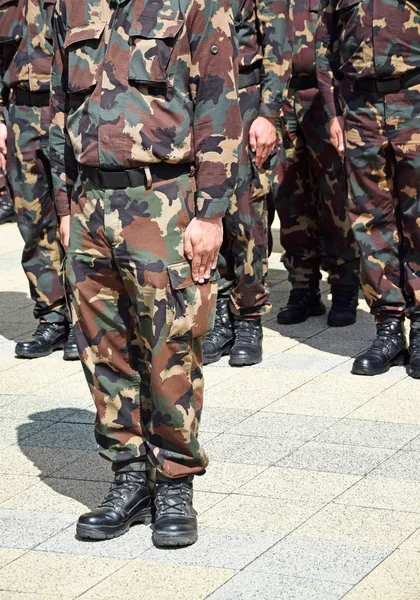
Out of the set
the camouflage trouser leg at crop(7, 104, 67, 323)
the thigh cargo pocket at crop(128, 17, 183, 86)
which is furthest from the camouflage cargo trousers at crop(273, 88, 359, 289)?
the thigh cargo pocket at crop(128, 17, 183, 86)

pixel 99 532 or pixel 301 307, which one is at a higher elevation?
pixel 99 532

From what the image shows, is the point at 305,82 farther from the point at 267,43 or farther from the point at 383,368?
the point at 383,368

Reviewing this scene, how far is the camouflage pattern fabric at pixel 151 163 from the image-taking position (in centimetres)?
408

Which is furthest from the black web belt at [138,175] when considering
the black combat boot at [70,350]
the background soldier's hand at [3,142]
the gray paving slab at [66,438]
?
the background soldier's hand at [3,142]

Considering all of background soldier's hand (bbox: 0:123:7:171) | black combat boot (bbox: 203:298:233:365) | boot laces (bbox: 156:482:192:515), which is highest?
background soldier's hand (bbox: 0:123:7:171)

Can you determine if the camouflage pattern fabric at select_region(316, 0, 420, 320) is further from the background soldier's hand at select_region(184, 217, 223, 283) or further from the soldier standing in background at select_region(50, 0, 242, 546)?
the background soldier's hand at select_region(184, 217, 223, 283)

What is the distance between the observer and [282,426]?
5.48 metres

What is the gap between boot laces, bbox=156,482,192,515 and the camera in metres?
4.35

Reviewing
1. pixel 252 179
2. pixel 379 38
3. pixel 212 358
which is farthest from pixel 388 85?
pixel 212 358

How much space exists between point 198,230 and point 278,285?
435 centimetres

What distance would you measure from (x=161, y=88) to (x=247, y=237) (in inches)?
103

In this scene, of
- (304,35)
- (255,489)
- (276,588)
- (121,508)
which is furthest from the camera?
(304,35)

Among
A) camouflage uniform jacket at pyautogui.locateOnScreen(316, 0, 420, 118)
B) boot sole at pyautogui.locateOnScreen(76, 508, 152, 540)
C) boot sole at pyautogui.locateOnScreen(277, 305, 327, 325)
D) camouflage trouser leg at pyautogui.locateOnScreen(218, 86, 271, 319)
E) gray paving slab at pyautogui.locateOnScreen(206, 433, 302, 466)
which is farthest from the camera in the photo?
boot sole at pyautogui.locateOnScreen(277, 305, 327, 325)

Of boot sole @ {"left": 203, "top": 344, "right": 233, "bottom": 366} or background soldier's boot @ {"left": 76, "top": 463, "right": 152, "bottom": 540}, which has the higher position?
background soldier's boot @ {"left": 76, "top": 463, "right": 152, "bottom": 540}
